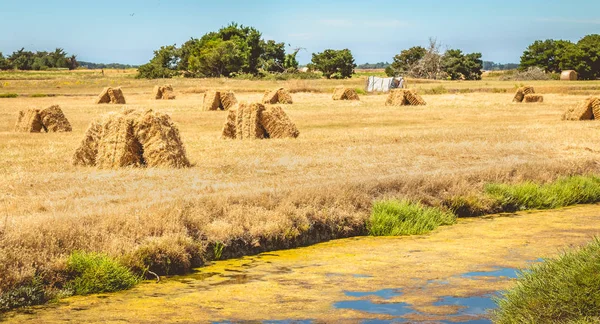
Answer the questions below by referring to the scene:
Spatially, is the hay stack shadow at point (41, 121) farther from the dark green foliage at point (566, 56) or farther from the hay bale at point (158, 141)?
the dark green foliage at point (566, 56)

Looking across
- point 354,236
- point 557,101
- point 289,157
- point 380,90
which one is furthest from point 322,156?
point 380,90

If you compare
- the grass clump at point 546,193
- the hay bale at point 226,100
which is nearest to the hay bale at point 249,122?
the grass clump at point 546,193

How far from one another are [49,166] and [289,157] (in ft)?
16.9

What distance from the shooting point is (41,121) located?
2839 centimetres

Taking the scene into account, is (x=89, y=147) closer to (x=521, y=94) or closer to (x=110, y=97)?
(x=110, y=97)

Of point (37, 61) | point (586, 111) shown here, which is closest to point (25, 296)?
point (586, 111)

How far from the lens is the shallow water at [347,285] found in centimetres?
865

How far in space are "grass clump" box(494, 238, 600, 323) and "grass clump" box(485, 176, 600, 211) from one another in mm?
7982

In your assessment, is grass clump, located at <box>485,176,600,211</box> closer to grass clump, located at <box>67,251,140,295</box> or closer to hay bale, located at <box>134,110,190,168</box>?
hay bale, located at <box>134,110,190,168</box>

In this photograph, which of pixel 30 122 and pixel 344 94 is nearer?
pixel 30 122

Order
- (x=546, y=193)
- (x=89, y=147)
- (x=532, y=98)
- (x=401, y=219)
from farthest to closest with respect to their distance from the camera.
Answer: (x=532, y=98), (x=89, y=147), (x=546, y=193), (x=401, y=219)

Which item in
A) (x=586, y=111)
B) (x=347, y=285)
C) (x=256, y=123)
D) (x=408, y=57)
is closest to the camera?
(x=347, y=285)

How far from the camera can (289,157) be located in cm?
1977

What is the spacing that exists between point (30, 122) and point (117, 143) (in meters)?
11.6
